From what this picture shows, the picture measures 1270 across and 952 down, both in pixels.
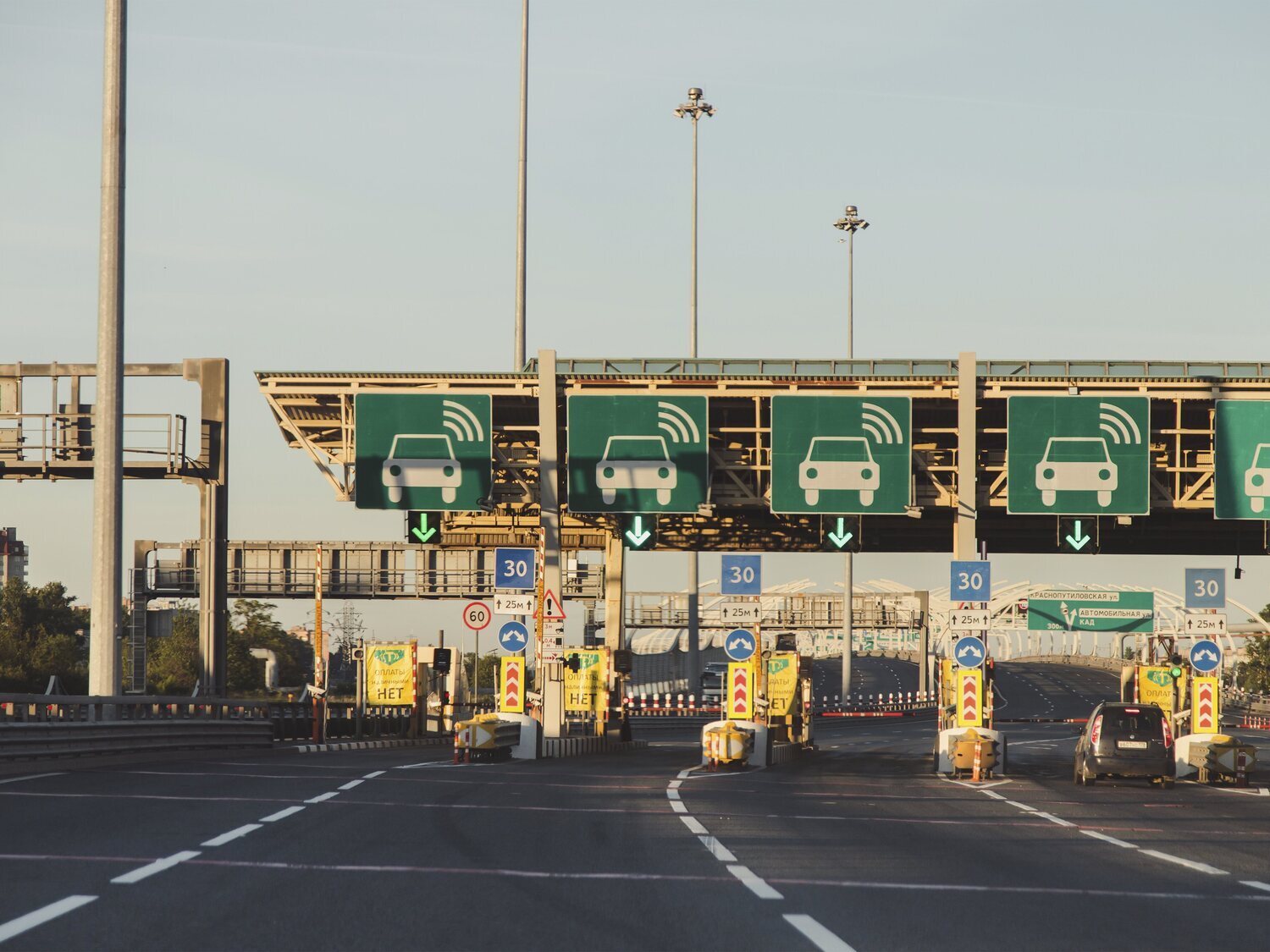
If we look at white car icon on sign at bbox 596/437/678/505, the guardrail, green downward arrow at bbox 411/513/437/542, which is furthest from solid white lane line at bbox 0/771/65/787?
green downward arrow at bbox 411/513/437/542

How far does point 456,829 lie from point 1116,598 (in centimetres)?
8351

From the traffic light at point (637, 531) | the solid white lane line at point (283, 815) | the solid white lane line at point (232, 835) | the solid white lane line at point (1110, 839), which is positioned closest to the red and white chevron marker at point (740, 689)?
the traffic light at point (637, 531)

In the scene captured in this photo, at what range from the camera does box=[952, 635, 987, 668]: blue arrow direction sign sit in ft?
110

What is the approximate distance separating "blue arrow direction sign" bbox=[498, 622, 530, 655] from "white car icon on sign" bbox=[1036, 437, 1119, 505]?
492 inches

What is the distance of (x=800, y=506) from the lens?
38.9 meters

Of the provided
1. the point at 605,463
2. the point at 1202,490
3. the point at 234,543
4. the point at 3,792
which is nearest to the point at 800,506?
the point at 605,463

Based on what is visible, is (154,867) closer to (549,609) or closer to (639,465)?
(549,609)

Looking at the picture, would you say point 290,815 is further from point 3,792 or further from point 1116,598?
point 1116,598

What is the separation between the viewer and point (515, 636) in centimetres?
3444

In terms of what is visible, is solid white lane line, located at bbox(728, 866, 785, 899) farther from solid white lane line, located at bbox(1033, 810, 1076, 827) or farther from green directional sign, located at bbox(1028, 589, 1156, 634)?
green directional sign, located at bbox(1028, 589, 1156, 634)

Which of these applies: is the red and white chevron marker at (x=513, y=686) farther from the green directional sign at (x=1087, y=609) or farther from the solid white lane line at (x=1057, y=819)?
the green directional sign at (x=1087, y=609)

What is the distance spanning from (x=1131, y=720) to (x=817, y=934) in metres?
21.1

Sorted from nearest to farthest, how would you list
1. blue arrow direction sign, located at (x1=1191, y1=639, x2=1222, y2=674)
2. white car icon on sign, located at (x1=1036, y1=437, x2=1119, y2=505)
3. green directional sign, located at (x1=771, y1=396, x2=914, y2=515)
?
1. blue arrow direction sign, located at (x1=1191, y1=639, x2=1222, y2=674)
2. white car icon on sign, located at (x1=1036, y1=437, x2=1119, y2=505)
3. green directional sign, located at (x1=771, y1=396, x2=914, y2=515)

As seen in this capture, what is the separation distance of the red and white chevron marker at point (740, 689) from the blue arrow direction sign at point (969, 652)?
189 inches
